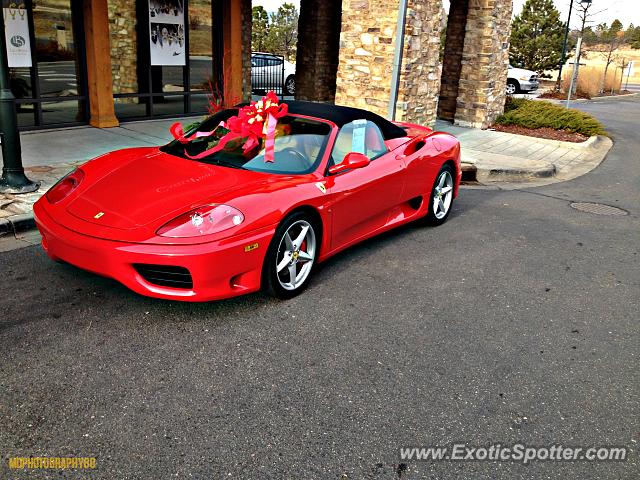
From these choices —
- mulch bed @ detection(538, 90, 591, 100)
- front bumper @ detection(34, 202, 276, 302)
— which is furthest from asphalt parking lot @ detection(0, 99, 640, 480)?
mulch bed @ detection(538, 90, 591, 100)

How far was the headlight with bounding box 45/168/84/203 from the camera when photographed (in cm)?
455

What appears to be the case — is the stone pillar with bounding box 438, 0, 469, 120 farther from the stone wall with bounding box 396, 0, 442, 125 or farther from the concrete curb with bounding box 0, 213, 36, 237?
the concrete curb with bounding box 0, 213, 36, 237

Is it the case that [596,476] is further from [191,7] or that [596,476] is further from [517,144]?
[191,7]

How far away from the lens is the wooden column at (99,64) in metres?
10.7

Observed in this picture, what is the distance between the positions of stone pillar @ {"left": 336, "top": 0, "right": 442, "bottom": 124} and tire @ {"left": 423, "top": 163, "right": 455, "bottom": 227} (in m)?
5.14

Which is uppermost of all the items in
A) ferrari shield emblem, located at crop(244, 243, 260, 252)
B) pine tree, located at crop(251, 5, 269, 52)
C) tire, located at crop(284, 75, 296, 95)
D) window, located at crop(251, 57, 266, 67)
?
pine tree, located at crop(251, 5, 269, 52)

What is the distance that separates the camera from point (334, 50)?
56.3 feet

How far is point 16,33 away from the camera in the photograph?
33.6 feet

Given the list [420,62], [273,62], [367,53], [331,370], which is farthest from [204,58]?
[331,370]

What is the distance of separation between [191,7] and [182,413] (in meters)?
11.8

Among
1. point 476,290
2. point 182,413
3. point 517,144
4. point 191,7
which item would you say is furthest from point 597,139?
point 182,413

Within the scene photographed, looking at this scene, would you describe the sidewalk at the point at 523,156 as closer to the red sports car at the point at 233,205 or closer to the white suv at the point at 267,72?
the red sports car at the point at 233,205

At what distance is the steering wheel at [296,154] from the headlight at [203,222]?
Answer: 995 mm

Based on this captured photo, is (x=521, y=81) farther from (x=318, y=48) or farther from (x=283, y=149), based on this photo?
(x=283, y=149)
